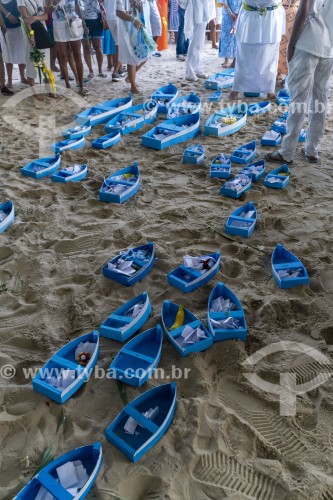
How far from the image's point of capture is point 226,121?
16.5ft

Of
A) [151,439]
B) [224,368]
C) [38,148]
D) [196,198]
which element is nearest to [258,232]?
[196,198]

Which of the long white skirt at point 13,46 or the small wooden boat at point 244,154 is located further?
the long white skirt at point 13,46

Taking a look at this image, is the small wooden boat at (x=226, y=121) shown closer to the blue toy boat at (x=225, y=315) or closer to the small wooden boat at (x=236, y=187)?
the small wooden boat at (x=236, y=187)

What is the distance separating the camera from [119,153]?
4.53m

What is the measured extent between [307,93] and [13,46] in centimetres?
426

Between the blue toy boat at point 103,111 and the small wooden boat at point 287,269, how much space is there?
122 inches

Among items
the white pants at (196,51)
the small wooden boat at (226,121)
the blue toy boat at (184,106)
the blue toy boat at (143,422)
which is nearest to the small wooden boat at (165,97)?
the blue toy boat at (184,106)

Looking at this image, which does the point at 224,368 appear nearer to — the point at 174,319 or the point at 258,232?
the point at 174,319

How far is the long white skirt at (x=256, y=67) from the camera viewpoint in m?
5.47

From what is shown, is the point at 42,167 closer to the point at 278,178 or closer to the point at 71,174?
the point at 71,174

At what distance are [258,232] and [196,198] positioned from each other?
2.25 feet

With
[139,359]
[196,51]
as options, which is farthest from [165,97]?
[139,359]

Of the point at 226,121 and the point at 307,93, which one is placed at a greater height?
the point at 307,93

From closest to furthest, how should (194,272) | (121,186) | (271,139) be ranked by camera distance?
(194,272), (121,186), (271,139)
